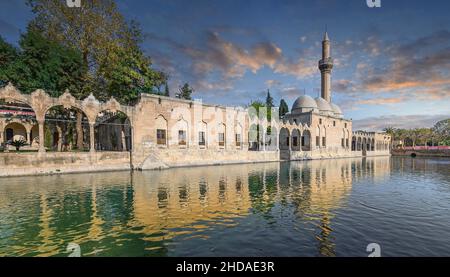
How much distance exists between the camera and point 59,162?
2147cm

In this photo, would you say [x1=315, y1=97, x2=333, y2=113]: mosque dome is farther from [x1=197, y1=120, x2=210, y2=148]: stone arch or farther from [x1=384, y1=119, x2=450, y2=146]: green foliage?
[x1=384, y1=119, x2=450, y2=146]: green foliage

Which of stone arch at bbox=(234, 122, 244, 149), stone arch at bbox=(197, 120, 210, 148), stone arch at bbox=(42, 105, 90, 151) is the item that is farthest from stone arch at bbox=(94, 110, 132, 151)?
stone arch at bbox=(234, 122, 244, 149)

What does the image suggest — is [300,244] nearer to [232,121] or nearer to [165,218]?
[165,218]

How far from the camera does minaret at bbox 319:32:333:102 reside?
59281 millimetres

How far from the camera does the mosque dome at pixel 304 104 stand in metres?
58.3

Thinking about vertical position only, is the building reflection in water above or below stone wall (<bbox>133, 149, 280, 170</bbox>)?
below

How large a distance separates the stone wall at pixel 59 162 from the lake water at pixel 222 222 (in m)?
7.21

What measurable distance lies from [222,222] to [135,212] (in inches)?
155

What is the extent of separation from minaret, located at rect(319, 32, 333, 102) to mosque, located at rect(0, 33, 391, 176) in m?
12.8

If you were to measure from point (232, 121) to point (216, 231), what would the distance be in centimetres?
2968

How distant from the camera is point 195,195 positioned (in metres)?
13.1

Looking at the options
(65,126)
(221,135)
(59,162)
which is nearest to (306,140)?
(221,135)
